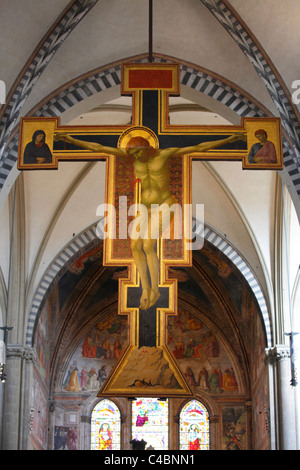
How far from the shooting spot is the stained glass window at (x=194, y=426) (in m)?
24.9

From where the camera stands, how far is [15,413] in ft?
60.4

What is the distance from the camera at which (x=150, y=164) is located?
25.9 ft

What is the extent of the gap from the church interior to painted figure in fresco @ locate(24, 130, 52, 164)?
1.07 ft

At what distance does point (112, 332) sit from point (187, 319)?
2.60 meters

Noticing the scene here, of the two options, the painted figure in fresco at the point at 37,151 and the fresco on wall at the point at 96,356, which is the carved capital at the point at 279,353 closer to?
the fresco on wall at the point at 96,356

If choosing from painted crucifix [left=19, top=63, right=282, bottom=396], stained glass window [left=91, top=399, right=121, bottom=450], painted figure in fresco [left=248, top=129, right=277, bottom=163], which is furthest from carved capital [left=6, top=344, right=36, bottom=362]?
painted figure in fresco [left=248, top=129, right=277, bottom=163]

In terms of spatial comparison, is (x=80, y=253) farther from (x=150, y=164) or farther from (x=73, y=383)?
(x=150, y=164)

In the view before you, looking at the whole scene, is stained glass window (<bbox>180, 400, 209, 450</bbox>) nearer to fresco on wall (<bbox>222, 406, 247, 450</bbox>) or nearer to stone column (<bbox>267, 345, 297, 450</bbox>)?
fresco on wall (<bbox>222, 406, 247, 450</bbox>)

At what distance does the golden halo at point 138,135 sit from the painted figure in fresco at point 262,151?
0.99 meters

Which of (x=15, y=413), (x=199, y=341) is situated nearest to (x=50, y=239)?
(x=15, y=413)

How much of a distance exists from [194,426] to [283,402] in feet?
25.1

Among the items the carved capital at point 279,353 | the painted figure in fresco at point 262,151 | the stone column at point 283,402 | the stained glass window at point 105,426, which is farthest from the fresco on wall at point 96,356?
the painted figure in fresco at point 262,151

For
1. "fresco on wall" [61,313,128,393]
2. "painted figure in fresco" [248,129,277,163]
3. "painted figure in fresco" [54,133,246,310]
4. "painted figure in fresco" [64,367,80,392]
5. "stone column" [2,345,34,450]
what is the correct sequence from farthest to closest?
"fresco on wall" [61,313,128,393], "painted figure in fresco" [64,367,80,392], "stone column" [2,345,34,450], "painted figure in fresco" [248,129,277,163], "painted figure in fresco" [54,133,246,310]

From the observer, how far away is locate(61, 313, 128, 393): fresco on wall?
1004 inches
